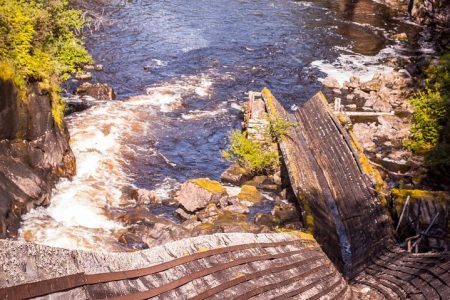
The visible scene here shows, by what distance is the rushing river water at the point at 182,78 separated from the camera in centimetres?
1403

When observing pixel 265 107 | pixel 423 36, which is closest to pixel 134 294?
pixel 265 107

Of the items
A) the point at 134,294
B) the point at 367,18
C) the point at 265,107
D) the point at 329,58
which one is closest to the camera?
the point at 134,294

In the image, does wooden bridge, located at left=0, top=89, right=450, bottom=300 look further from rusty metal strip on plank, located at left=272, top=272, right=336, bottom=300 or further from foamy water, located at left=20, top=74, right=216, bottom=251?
foamy water, located at left=20, top=74, right=216, bottom=251

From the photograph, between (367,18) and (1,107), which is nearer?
(1,107)

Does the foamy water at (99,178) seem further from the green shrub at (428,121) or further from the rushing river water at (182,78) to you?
the green shrub at (428,121)

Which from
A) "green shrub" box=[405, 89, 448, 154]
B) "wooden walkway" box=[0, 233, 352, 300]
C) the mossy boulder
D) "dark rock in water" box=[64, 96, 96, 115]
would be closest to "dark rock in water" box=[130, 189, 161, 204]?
the mossy boulder

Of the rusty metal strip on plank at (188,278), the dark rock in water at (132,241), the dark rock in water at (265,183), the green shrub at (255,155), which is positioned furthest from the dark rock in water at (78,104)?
the rusty metal strip on plank at (188,278)

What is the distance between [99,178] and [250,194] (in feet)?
17.7

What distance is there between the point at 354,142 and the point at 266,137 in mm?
3280

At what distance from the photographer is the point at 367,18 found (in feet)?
128

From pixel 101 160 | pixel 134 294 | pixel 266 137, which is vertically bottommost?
pixel 101 160

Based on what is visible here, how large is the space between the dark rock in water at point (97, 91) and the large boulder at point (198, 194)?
9.19 metres

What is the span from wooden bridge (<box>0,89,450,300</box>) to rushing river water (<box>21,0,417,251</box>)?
4.76 m

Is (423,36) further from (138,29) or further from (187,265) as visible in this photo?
(187,265)
